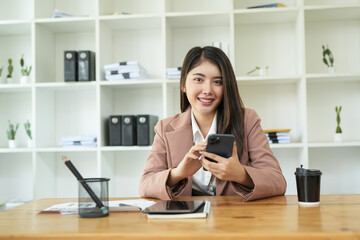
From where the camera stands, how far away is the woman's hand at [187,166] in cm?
148

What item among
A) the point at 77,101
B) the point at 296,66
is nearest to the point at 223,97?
the point at 296,66

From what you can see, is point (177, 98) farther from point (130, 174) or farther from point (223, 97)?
point (223, 97)

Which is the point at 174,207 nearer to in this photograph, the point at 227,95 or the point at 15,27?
the point at 227,95

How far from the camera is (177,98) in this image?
336 cm

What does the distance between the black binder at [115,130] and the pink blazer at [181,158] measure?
1142mm

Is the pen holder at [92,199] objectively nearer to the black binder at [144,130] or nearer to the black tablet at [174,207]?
the black tablet at [174,207]

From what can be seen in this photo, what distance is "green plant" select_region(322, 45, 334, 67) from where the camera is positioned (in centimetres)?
310

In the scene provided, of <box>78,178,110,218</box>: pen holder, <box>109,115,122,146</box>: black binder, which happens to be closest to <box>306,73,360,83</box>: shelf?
<box>109,115,122,146</box>: black binder

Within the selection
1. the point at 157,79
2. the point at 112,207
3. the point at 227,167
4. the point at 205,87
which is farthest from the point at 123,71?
the point at 112,207

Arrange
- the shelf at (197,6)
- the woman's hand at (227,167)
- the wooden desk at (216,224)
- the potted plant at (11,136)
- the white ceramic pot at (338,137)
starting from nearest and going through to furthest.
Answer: the wooden desk at (216,224)
the woman's hand at (227,167)
the white ceramic pot at (338,137)
the potted plant at (11,136)
the shelf at (197,6)

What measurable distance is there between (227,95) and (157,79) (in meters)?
1.23

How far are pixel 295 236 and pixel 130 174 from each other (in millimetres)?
2636

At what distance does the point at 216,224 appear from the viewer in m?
1.02

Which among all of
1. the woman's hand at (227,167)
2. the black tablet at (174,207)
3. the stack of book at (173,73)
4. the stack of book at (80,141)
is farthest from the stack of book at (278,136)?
the black tablet at (174,207)
